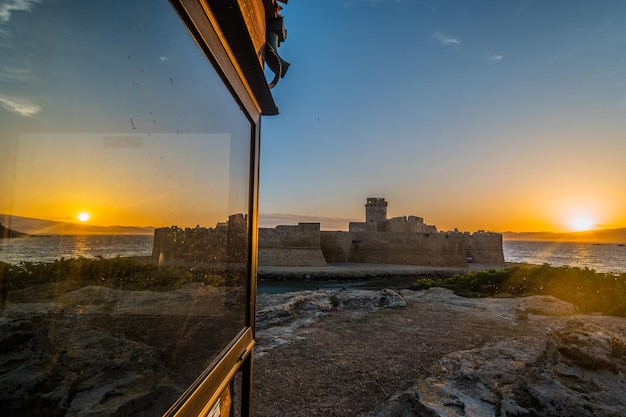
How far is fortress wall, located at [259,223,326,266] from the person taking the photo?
81.3 ft

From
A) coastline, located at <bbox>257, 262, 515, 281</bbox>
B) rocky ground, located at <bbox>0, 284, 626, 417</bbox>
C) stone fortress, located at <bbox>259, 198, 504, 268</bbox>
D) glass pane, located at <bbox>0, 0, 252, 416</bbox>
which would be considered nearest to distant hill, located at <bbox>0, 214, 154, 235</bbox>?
glass pane, located at <bbox>0, 0, 252, 416</bbox>

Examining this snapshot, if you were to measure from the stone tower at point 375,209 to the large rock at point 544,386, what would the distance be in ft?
110

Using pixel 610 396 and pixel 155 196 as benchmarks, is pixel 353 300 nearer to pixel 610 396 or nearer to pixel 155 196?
pixel 610 396

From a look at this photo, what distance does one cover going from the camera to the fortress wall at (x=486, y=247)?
29.9 metres

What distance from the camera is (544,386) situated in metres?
2.35

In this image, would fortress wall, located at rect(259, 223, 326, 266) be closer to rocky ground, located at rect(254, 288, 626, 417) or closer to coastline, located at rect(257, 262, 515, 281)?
coastline, located at rect(257, 262, 515, 281)

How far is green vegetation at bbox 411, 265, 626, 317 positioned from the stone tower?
24.1 meters

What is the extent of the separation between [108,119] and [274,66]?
1476 millimetres

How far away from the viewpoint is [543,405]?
7.20ft

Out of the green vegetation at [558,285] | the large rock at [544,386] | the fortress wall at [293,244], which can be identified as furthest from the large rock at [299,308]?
the fortress wall at [293,244]

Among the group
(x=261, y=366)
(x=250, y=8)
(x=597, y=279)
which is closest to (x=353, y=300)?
(x=261, y=366)

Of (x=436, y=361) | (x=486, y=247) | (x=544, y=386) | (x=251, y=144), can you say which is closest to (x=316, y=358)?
(x=436, y=361)

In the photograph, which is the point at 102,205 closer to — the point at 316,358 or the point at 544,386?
the point at 544,386

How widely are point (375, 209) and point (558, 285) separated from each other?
27361 mm
